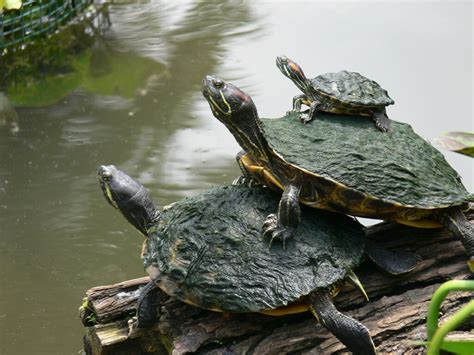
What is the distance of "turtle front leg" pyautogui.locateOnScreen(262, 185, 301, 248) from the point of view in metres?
2.20

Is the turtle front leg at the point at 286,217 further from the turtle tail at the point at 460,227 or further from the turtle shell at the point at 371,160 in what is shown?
the turtle tail at the point at 460,227

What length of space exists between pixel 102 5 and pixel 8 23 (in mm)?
1312

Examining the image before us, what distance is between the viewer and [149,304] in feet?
7.56

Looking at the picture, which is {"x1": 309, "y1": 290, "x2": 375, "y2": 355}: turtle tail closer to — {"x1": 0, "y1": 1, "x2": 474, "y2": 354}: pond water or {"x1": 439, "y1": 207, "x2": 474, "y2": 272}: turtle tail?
{"x1": 439, "y1": 207, "x2": 474, "y2": 272}: turtle tail

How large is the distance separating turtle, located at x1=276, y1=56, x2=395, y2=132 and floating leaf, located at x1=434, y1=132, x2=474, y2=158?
1035 mm

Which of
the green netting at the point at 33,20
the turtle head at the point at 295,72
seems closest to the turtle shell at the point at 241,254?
the turtle head at the point at 295,72

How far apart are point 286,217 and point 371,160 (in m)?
0.33

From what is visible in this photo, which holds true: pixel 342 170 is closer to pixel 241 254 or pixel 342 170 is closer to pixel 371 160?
pixel 371 160

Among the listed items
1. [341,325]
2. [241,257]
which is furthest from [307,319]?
[241,257]

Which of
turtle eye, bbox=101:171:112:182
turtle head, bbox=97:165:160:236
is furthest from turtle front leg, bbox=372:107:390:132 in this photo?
turtle eye, bbox=101:171:112:182

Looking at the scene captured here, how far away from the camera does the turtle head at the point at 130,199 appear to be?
239 cm

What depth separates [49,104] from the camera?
5.06m

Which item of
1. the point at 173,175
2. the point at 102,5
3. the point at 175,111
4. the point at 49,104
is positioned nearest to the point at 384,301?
the point at 173,175

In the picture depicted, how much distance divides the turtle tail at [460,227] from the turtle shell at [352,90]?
45 centimetres
